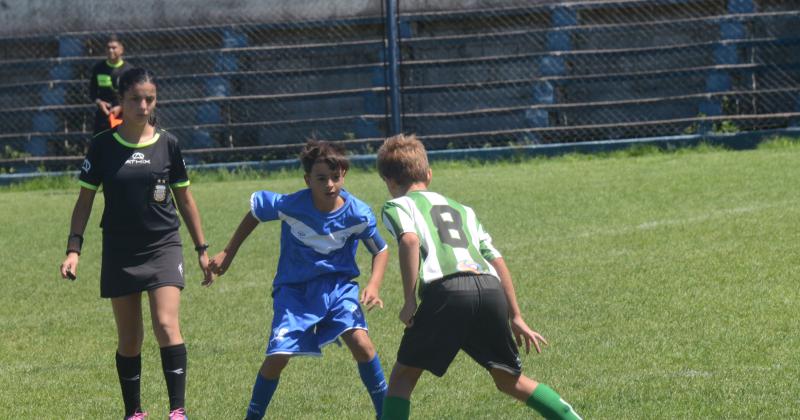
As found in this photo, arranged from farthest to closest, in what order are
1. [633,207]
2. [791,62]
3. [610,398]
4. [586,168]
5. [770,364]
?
[791,62]
[586,168]
[633,207]
[770,364]
[610,398]

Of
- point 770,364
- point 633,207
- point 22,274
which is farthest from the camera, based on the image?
point 633,207

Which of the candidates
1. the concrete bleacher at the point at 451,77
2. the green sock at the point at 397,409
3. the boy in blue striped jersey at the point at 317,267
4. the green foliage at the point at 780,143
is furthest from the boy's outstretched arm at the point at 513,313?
the concrete bleacher at the point at 451,77

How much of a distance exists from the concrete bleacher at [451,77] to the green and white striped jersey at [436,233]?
38.9 ft

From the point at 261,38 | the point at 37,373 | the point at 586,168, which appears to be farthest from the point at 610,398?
the point at 261,38

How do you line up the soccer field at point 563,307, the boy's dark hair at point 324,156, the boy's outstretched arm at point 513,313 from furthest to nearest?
the soccer field at point 563,307, the boy's dark hair at point 324,156, the boy's outstretched arm at point 513,313

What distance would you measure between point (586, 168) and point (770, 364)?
842 cm

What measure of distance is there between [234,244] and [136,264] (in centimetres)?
52

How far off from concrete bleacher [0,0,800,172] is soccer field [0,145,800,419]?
2359 mm

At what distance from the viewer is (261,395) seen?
610cm

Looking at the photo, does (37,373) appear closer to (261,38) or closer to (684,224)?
(684,224)

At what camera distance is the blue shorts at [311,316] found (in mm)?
5973

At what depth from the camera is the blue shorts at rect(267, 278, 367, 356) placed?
235 inches

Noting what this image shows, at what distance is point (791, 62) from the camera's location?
17.0 meters

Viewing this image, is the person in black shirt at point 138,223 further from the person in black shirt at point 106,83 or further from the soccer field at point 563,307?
the person in black shirt at point 106,83
